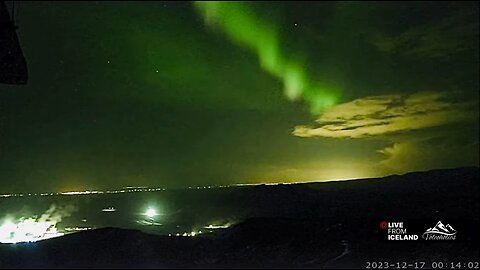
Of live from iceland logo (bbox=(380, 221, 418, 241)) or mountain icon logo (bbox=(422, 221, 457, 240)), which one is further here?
live from iceland logo (bbox=(380, 221, 418, 241))

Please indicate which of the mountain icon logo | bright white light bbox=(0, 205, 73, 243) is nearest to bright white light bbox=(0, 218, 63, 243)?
bright white light bbox=(0, 205, 73, 243)

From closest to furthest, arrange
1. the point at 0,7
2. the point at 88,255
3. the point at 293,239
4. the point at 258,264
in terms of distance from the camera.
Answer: the point at 258,264, the point at 88,255, the point at 293,239, the point at 0,7

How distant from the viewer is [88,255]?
15.4 m

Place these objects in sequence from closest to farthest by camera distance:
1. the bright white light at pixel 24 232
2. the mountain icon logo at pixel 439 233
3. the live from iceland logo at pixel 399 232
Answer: the mountain icon logo at pixel 439 233 < the live from iceland logo at pixel 399 232 < the bright white light at pixel 24 232

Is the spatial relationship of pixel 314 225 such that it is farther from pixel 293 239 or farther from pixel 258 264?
pixel 258 264

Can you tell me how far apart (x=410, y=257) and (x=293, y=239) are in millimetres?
5689

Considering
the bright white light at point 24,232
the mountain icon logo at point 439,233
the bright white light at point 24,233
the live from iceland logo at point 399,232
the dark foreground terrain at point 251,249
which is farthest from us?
the bright white light at point 24,233

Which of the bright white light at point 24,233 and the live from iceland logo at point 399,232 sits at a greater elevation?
the live from iceland logo at point 399,232

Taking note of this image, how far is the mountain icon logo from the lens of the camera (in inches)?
725

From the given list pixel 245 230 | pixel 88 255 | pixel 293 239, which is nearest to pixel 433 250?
pixel 293 239

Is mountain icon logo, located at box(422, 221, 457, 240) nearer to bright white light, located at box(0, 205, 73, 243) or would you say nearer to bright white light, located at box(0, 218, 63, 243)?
bright white light, located at box(0, 205, 73, 243)

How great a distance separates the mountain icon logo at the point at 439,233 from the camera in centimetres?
1841

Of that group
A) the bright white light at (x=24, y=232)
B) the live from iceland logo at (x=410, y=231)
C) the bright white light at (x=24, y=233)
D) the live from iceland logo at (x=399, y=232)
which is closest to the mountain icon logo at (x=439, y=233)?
the live from iceland logo at (x=410, y=231)

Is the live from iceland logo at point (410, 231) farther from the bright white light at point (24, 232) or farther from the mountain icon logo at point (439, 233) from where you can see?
the bright white light at point (24, 232)
